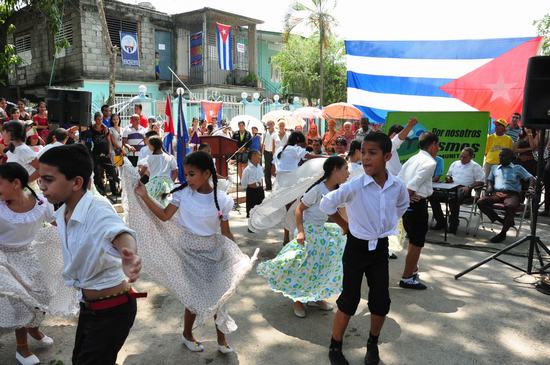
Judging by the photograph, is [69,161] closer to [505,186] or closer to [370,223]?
[370,223]

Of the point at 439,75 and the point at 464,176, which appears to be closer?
the point at 464,176

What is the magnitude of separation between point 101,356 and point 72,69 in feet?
69.6

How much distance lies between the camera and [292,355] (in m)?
3.59

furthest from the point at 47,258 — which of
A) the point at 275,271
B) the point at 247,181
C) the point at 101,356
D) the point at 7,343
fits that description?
the point at 247,181

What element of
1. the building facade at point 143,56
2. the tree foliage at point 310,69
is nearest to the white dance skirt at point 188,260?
the building facade at point 143,56

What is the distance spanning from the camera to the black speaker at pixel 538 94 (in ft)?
16.7

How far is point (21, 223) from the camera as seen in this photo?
3320 mm

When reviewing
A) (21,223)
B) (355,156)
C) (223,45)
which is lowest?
(21,223)

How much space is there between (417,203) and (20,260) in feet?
12.8

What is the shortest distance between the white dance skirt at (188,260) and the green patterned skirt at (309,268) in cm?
69

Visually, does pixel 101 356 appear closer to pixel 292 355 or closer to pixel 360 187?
pixel 292 355

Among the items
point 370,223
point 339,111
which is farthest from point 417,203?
point 339,111

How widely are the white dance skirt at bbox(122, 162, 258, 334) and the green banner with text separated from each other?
5.83 meters

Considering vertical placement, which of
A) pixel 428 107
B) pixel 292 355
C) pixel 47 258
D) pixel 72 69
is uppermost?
pixel 72 69
